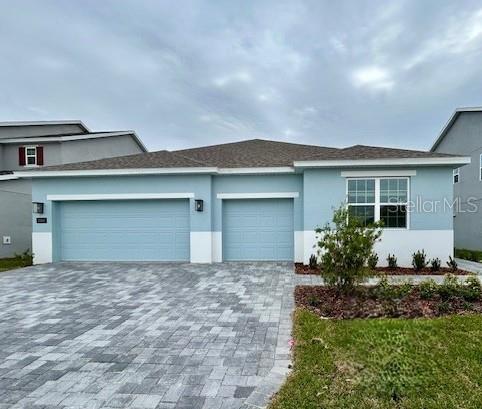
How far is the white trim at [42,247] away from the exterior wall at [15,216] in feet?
12.9

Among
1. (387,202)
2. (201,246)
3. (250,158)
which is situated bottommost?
(201,246)

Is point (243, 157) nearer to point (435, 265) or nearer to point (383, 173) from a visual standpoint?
point (383, 173)

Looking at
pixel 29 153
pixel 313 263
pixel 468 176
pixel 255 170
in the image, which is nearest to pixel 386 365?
pixel 313 263

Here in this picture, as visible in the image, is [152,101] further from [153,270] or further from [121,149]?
[153,270]

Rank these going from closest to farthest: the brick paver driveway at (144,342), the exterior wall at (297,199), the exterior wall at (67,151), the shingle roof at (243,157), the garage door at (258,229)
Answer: the brick paver driveway at (144,342)
the exterior wall at (297,199)
the shingle roof at (243,157)
the garage door at (258,229)
the exterior wall at (67,151)

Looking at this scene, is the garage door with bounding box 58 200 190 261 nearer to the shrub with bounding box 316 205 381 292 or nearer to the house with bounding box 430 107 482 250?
the shrub with bounding box 316 205 381 292

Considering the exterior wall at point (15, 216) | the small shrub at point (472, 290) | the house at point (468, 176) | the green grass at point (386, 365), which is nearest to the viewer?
the green grass at point (386, 365)

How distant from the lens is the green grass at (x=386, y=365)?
2.89 m

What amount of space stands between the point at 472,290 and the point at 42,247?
12.9 meters

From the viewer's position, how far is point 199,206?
10750mm

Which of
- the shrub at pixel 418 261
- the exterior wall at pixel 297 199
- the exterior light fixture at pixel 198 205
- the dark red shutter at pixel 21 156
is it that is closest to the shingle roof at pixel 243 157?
the exterior wall at pixel 297 199

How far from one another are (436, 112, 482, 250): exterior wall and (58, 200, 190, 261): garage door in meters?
14.9

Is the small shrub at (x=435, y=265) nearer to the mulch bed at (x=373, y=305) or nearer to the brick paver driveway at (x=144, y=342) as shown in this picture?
the mulch bed at (x=373, y=305)

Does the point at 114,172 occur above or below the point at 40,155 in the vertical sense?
below
